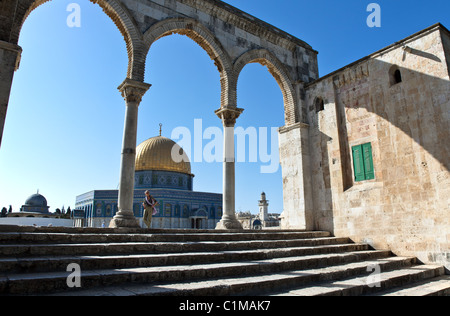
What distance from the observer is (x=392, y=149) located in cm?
798

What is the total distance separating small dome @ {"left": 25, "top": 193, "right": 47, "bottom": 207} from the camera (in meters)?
42.6

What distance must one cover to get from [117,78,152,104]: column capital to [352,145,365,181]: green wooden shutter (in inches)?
234

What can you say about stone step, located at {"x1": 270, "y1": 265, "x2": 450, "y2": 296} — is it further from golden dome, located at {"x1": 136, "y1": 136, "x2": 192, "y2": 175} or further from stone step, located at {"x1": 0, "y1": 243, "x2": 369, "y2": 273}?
golden dome, located at {"x1": 136, "y1": 136, "x2": 192, "y2": 175}

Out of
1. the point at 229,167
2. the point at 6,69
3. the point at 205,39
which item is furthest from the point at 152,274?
the point at 205,39

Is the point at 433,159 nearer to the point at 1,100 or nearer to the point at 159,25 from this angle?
the point at 159,25

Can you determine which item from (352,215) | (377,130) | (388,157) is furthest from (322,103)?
(352,215)

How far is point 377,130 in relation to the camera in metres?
8.44

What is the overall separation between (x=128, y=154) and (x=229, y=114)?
3.31 metres

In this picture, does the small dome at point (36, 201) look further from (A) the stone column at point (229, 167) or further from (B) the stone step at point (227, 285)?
(B) the stone step at point (227, 285)

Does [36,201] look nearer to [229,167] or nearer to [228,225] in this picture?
[229,167]

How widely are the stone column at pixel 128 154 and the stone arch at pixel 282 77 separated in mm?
4106

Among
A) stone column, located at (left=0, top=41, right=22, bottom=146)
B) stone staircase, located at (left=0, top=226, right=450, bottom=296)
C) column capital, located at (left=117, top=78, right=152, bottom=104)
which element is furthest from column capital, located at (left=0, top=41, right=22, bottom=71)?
stone staircase, located at (left=0, top=226, right=450, bottom=296)

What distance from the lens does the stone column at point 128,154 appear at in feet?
22.9

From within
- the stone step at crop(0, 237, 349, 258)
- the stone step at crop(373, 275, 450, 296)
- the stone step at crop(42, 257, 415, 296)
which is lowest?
the stone step at crop(373, 275, 450, 296)
